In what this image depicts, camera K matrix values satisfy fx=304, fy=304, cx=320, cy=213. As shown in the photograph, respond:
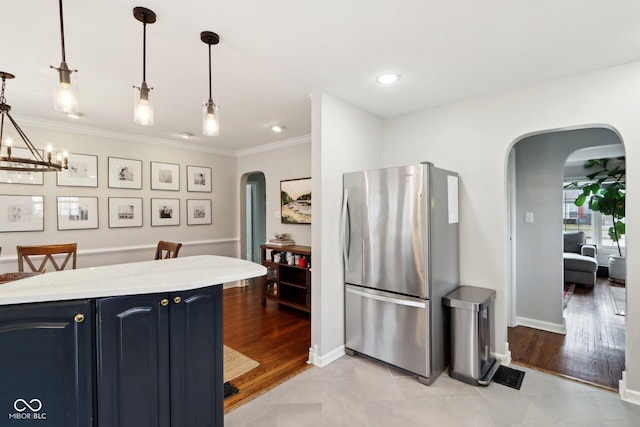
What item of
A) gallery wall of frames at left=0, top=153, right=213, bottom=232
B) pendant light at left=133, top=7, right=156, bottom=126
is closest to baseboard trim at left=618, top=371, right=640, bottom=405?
pendant light at left=133, top=7, right=156, bottom=126

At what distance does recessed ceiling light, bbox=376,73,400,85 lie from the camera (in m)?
2.40

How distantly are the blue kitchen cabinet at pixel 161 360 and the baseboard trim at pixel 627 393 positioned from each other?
2.76 metres

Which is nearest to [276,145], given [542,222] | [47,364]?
[542,222]

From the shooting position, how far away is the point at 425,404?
85.3 inches

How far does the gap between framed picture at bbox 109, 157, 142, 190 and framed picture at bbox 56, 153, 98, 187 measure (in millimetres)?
181

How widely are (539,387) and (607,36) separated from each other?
246 cm

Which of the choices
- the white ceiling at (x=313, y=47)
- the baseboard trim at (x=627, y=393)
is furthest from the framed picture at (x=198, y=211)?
the baseboard trim at (x=627, y=393)

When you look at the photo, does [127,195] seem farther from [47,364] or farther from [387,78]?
[387,78]

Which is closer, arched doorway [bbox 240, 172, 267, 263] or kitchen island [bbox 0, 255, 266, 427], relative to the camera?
kitchen island [bbox 0, 255, 266, 427]

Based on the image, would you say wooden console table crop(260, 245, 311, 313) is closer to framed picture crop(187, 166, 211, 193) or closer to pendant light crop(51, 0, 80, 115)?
framed picture crop(187, 166, 211, 193)

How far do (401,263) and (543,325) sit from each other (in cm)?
219

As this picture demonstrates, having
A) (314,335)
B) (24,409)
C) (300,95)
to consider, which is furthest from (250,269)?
(300,95)

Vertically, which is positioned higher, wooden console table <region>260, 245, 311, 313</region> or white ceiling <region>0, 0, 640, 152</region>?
white ceiling <region>0, 0, 640, 152</region>

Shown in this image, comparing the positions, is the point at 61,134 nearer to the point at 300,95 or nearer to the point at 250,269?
the point at 300,95
